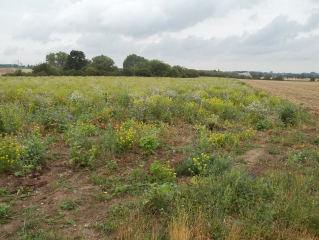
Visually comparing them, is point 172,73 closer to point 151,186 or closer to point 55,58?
point 55,58

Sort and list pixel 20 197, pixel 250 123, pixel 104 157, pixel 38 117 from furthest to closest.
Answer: pixel 250 123 → pixel 38 117 → pixel 104 157 → pixel 20 197

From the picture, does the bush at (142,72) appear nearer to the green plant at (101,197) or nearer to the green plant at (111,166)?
the green plant at (111,166)

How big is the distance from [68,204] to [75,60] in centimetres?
6606

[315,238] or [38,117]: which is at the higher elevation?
[38,117]

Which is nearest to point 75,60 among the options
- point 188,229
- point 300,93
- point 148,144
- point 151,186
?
point 300,93

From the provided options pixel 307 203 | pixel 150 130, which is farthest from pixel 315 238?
pixel 150 130

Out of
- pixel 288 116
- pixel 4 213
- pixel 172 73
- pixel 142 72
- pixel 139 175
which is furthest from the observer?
pixel 172 73

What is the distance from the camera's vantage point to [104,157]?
17.6ft

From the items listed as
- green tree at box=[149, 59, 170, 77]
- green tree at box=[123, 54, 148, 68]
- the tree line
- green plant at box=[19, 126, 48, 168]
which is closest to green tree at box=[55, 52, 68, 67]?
the tree line

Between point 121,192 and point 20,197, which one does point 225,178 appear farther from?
point 20,197

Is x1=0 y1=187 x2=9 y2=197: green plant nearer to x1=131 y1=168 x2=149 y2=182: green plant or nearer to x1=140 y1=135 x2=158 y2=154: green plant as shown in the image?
x1=131 y1=168 x2=149 y2=182: green plant

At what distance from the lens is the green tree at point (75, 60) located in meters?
62.0

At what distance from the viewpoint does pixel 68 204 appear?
360cm

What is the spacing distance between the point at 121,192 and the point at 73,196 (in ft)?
2.88
